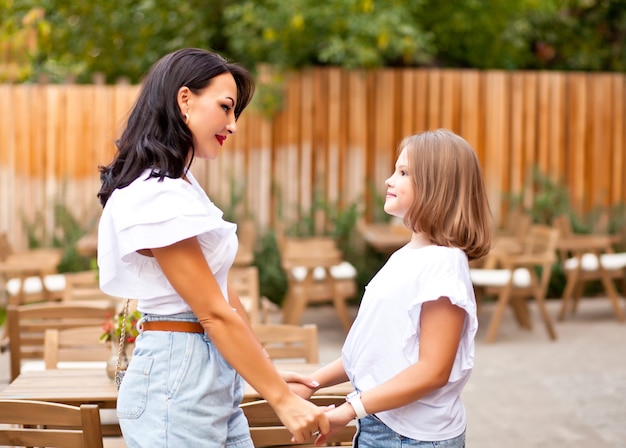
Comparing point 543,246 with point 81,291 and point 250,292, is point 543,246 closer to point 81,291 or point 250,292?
point 250,292

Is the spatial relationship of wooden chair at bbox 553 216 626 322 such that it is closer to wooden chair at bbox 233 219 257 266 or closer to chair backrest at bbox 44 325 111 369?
wooden chair at bbox 233 219 257 266

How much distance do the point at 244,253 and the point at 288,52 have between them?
2.75 metres

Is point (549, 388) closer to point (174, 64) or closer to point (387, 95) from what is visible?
point (387, 95)

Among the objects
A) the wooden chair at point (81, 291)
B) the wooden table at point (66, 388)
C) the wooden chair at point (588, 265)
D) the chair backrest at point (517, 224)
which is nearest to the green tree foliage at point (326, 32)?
the chair backrest at point (517, 224)

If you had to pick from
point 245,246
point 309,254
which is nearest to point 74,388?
point 309,254

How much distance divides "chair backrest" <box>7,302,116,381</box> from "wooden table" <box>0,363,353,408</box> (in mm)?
789

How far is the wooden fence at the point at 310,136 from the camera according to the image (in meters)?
10.6

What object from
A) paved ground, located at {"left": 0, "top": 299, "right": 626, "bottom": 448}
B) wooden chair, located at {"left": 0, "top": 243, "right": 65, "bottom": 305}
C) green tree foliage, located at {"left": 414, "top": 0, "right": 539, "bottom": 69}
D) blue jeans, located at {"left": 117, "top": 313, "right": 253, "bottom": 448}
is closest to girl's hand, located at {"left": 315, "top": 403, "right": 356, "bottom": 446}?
blue jeans, located at {"left": 117, "top": 313, "right": 253, "bottom": 448}

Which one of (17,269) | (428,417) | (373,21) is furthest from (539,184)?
(428,417)

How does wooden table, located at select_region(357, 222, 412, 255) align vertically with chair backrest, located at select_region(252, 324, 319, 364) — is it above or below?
below

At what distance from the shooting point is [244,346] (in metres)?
2.30

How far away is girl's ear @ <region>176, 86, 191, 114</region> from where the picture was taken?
2.35 metres

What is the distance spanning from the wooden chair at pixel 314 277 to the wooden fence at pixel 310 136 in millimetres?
1516

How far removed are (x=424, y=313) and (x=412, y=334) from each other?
0.06m
